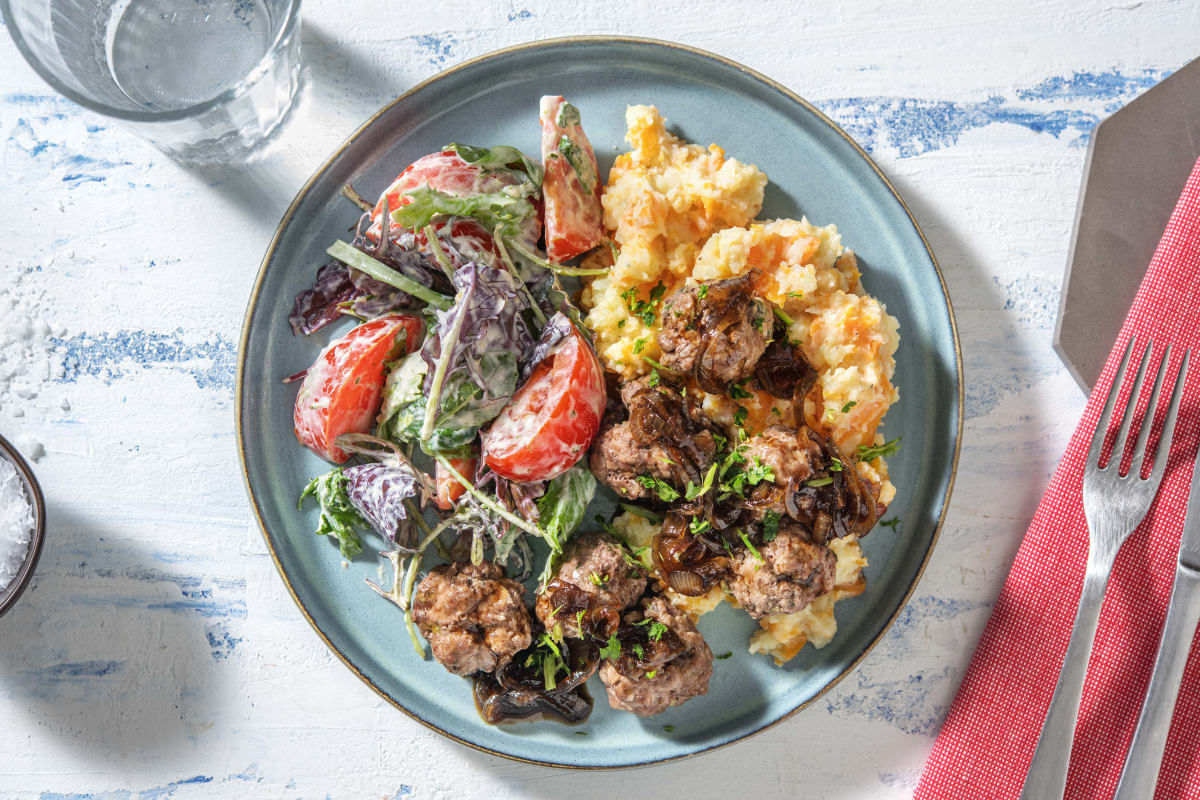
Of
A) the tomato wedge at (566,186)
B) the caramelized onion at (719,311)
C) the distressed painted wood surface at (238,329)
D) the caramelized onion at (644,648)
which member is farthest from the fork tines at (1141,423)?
the tomato wedge at (566,186)

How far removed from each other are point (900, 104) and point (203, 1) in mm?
3037

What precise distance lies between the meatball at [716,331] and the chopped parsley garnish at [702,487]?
32 cm

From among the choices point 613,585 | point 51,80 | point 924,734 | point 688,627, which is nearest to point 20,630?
point 51,80

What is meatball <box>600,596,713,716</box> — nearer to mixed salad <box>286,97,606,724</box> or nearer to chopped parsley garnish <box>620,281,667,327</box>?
mixed salad <box>286,97,606,724</box>

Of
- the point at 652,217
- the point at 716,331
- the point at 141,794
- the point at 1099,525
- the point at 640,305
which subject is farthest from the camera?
the point at 141,794

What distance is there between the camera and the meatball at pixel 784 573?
2943mm

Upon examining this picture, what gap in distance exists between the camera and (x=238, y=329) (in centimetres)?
357

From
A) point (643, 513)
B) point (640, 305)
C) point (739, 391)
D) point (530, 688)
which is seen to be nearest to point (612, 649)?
point (530, 688)

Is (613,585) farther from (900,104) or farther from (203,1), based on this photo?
(203,1)

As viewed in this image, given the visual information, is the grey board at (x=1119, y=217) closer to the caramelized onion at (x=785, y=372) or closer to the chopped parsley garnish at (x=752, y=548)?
the caramelized onion at (x=785, y=372)

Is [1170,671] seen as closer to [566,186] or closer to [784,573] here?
[784,573]

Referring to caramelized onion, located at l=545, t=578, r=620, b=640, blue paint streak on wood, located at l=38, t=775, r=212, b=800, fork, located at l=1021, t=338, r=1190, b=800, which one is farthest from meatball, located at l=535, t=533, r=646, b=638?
blue paint streak on wood, located at l=38, t=775, r=212, b=800

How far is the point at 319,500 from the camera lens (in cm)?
333

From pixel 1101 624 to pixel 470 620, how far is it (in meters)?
2.66
